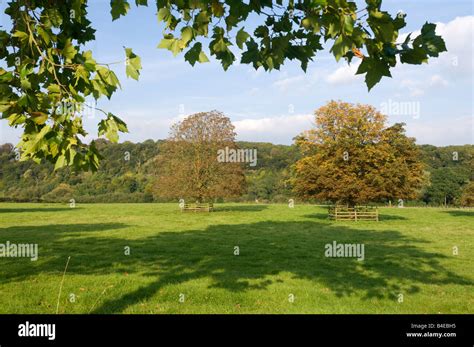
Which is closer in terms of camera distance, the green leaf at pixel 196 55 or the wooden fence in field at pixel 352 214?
the green leaf at pixel 196 55

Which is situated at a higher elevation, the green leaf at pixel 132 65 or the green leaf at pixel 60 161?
the green leaf at pixel 132 65

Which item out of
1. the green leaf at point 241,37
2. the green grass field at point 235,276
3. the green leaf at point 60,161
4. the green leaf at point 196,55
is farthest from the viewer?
the green grass field at point 235,276

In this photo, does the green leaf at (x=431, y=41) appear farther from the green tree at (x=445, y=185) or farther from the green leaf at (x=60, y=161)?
the green tree at (x=445, y=185)

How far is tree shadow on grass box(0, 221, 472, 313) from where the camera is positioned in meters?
11.3

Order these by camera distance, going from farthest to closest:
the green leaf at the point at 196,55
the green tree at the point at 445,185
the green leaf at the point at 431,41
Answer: the green tree at the point at 445,185 < the green leaf at the point at 196,55 < the green leaf at the point at 431,41

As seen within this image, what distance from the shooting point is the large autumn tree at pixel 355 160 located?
108 feet

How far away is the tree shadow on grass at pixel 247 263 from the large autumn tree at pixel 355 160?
10.8m

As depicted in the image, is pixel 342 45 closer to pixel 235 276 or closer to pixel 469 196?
pixel 235 276

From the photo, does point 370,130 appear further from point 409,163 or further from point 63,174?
point 63,174

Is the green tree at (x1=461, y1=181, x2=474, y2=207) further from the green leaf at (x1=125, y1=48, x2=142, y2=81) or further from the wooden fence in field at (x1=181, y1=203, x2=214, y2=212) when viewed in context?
the green leaf at (x1=125, y1=48, x2=142, y2=81)

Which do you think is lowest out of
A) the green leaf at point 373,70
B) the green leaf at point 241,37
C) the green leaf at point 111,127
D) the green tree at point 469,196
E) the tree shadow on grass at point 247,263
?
the tree shadow on grass at point 247,263

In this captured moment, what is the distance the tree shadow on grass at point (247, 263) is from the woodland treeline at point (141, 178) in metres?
59.6

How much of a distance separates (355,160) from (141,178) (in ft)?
244

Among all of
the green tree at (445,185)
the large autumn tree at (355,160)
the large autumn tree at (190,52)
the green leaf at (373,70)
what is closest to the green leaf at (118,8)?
the large autumn tree at (190,52)
